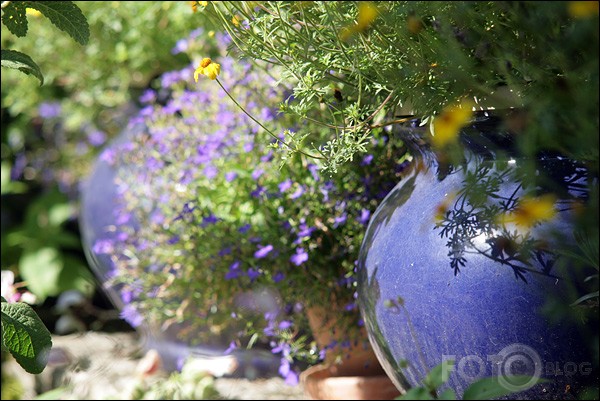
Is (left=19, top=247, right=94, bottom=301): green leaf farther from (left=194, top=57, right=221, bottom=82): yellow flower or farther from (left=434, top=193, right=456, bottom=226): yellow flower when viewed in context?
(left=434, top=193, right=456, bottom=226): yellow flower

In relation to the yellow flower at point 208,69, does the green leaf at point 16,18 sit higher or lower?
higher

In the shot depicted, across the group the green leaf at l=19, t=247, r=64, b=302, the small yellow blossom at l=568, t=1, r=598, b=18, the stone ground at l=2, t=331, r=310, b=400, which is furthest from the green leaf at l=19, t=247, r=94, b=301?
the small yellow blossom at l=568, t=1, r=598, b=18

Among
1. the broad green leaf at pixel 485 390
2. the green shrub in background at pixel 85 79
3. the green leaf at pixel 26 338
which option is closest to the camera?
the broad green leaf at pixel 485 390

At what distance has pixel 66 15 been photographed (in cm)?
166

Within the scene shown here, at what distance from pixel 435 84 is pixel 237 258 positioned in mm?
1083

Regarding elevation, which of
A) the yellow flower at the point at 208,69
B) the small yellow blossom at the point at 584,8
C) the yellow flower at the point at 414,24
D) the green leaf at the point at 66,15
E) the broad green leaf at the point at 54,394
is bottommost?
the broad green leaf at the point at 54,394

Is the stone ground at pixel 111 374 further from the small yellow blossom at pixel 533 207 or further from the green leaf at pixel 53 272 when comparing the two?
the small yellow blossom at pixel 533 207

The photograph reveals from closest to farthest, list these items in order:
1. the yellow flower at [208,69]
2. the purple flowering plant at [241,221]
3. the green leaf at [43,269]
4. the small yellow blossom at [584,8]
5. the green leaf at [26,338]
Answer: the small yellow blossom at [584,8], the yellow flower at [208,69], the green leaf at [26,338], the purple flowering plant at [241,221], the green leaf at [43,269]

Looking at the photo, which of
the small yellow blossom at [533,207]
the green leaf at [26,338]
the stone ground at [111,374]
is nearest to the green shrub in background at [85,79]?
the stone ground at [111,374]

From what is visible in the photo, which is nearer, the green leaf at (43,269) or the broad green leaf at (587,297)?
the broad green leaf at (587,297)

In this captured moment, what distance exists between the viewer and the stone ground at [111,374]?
2.61 metres

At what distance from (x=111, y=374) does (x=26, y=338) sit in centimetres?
147

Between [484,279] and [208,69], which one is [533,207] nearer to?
[484,279]

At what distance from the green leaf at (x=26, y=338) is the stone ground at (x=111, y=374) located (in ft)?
3.31
